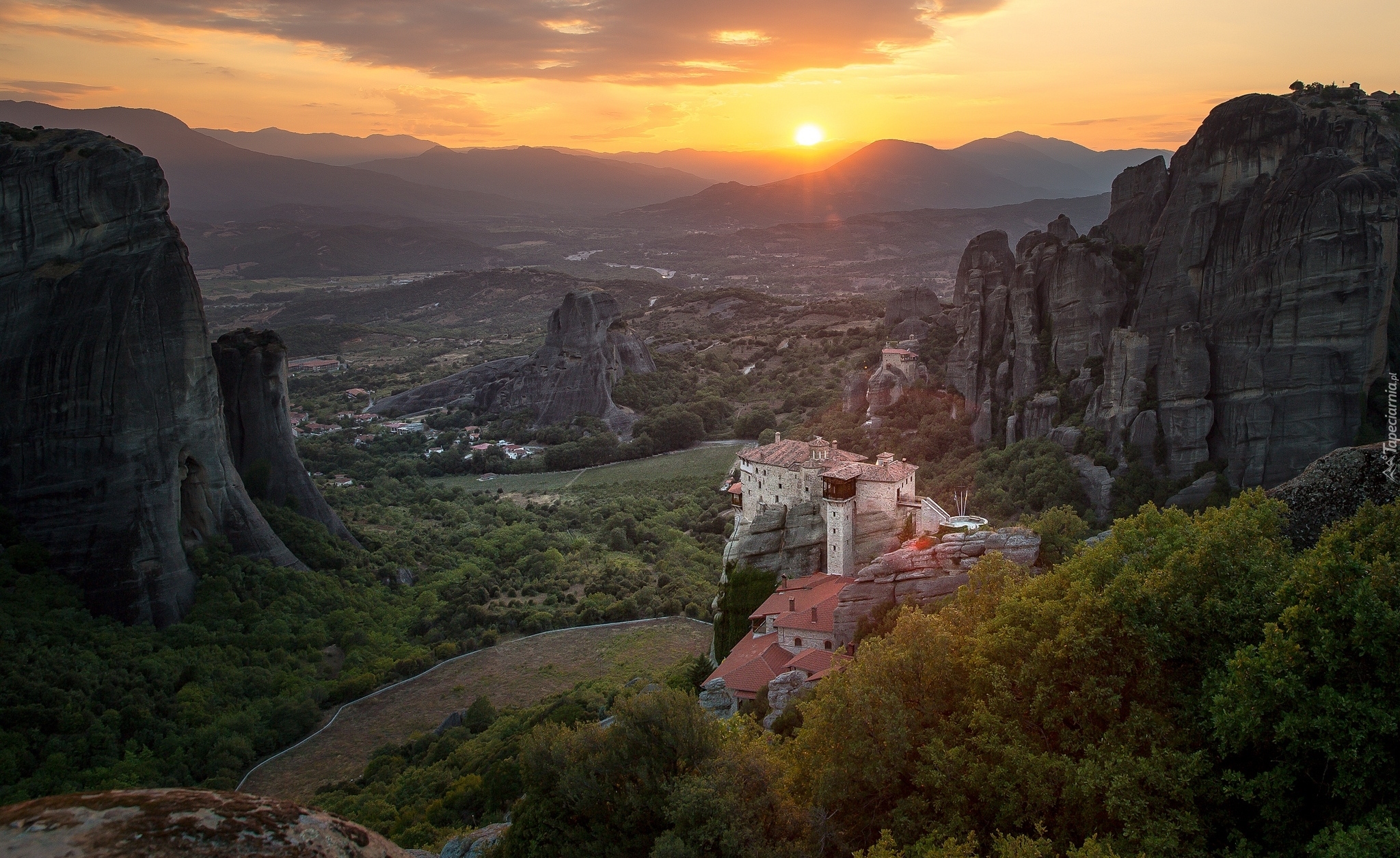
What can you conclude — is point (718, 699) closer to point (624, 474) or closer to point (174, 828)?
point (174, 828)

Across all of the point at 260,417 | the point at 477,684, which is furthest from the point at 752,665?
the point at 260,417

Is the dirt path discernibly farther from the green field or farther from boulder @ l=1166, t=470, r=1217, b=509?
the green field

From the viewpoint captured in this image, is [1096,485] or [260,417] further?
[260,417]

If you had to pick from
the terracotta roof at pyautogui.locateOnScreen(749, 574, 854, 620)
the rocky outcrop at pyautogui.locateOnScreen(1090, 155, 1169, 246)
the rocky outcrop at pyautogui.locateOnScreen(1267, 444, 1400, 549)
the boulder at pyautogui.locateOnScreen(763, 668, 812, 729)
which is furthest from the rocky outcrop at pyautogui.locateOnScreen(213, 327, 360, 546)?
the rocky outcrop at pyautogui.locateOnScreen(1090, 155, 1169, 246)

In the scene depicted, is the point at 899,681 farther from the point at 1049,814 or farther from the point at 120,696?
the point at 120,696

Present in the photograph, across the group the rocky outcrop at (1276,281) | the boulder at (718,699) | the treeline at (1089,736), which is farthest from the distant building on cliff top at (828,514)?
the rocky outcrop at (1276,281)
